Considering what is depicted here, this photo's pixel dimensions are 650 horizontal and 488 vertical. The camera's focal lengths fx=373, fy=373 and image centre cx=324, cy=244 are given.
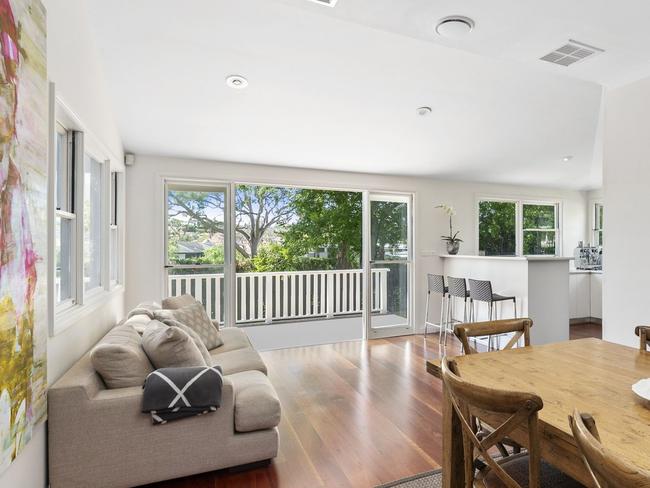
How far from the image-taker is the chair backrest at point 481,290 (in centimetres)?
419

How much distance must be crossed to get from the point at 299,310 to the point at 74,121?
186 inches

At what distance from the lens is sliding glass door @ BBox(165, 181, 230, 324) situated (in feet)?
14.3

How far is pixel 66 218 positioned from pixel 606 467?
2.69m

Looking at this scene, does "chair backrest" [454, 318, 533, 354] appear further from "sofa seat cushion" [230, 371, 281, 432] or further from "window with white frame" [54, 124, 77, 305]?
"window with white frame" [54, 124, 77, 305]

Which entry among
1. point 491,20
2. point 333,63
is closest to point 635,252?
point 491,20

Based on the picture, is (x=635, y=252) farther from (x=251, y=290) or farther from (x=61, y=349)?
(x=251, y=290)

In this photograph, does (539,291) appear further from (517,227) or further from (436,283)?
(517,227)

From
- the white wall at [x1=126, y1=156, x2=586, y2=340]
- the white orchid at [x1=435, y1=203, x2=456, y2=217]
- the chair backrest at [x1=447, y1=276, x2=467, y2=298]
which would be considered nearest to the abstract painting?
the white wall at [x1=126, y1=156, x2=586, y2=340]

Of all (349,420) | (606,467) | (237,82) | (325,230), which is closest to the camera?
(606,467)

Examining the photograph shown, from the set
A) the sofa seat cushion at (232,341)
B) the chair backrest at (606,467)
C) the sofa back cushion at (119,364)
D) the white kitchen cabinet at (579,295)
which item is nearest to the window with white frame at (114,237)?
the sofa seat cushion at (232,341)

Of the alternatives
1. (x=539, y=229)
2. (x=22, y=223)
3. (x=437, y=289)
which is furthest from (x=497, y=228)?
(x=22, y=223)

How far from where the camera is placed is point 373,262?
5.32 meters

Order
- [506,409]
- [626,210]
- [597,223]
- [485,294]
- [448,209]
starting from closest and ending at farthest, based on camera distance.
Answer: [506,409], [626,210], [485,294], [448,209], [597,223]

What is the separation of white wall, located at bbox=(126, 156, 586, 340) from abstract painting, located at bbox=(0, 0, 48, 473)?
8.48 ft
